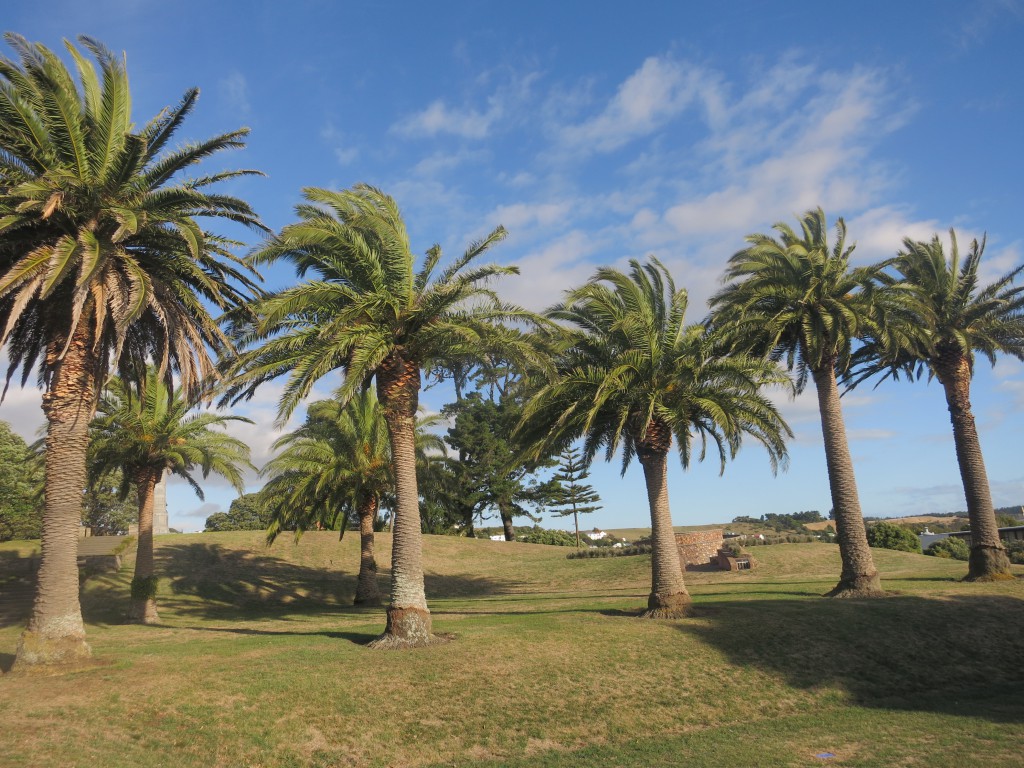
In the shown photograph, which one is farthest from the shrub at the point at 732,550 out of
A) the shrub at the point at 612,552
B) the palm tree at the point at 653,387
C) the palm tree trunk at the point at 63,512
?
the palm tree trunk at the point at 63,512

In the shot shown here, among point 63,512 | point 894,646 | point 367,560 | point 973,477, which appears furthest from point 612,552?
point 63,512

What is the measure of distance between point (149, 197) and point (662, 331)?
14601 millimetres

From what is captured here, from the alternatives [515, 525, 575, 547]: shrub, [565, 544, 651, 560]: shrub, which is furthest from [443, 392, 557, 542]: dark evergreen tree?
[565, 544, 651, 560]: shrub

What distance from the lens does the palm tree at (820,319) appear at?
74.3 feet

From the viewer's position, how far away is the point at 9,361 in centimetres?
1777

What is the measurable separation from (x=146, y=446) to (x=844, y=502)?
998 inches

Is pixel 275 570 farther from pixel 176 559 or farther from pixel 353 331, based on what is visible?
pixel 353 331

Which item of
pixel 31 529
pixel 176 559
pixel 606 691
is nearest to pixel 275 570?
pixel 176 559

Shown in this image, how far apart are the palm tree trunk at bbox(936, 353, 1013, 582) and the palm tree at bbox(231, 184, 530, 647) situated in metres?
18.1

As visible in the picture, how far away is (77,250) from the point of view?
594 inches

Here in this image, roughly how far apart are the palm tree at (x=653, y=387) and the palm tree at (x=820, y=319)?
179cm

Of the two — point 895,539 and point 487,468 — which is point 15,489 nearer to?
point 487,468

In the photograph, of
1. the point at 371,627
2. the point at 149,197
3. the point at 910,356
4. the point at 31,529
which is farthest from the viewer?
the point at 31,529

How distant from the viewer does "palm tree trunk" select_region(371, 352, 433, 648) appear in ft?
56.3
